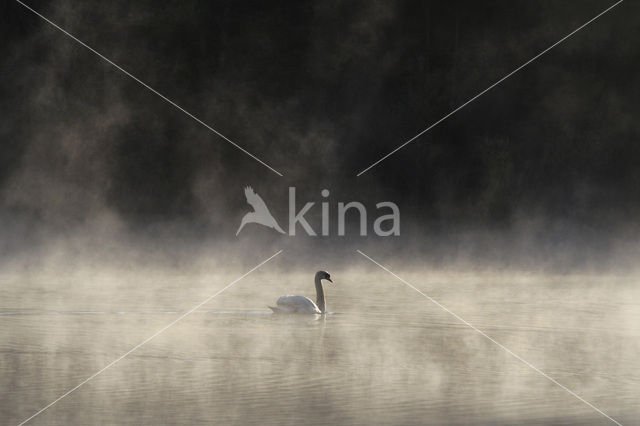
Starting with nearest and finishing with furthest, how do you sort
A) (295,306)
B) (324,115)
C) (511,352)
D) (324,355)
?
(324,355)
(511,352)
(295,306)
(324,115)

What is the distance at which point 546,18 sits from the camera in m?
24.2

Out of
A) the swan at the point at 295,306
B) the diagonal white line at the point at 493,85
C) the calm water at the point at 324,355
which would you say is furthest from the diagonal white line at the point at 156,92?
the swan at the point at 295,306

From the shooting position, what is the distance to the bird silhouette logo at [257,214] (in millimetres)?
21484

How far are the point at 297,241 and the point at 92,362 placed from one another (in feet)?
37.6

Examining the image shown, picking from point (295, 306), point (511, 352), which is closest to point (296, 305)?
point (295, 306)

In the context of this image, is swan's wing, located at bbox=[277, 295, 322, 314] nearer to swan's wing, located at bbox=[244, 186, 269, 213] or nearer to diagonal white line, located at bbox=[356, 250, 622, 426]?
diagonal white line, located at bbox=[356, 250, 622, 426]

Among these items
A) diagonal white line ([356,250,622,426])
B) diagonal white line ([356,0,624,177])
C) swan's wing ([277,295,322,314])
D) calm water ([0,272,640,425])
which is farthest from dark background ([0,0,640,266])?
swan's wing ([277,295,322,314])

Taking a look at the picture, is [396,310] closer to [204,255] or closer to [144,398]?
[144,398]

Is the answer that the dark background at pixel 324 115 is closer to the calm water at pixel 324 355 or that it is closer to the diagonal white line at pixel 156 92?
the diagonal white line at pixel 156 92

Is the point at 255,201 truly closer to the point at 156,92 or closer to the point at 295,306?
the point at 156,92

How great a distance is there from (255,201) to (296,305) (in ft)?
32.6

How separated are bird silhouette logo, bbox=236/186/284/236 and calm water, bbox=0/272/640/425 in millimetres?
6322

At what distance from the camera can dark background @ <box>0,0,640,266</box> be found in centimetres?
2247

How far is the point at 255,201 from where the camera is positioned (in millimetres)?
22250
